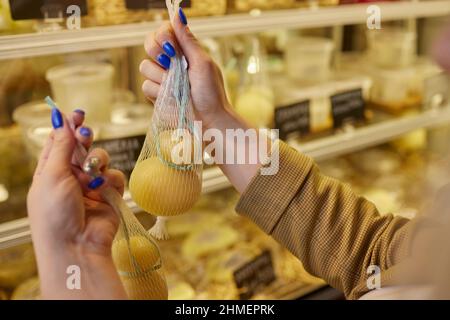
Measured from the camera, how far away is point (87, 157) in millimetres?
674

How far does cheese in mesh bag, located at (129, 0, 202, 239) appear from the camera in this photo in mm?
785

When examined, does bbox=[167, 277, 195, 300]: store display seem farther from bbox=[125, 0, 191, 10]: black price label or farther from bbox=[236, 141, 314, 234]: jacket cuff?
bbox=[125, 0, 191, 10]: black price label

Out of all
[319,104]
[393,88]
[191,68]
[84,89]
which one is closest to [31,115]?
[84,89]

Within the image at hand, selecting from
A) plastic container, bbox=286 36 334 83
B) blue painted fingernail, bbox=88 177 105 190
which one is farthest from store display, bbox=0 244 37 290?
plastic container, bbox=286 36 334 83

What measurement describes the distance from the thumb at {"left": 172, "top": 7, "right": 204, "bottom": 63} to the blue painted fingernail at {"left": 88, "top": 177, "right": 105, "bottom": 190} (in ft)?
0.90

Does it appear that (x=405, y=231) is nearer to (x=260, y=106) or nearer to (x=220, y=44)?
(x=260, y=106)

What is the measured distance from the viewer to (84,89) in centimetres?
129

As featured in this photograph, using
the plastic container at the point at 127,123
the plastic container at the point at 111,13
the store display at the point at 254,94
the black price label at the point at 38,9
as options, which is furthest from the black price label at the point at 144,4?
the store display at the point at 254,94

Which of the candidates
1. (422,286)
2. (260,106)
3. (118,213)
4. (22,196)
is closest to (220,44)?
(260,106)

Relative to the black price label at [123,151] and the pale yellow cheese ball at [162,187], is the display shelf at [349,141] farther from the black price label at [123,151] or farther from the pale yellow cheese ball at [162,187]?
the pale yellow cheese ball at [162,187]

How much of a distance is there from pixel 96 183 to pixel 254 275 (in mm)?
924

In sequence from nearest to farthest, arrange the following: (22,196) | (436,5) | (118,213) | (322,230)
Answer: (118,213)
(322,230)
(22,196)
(436,5)

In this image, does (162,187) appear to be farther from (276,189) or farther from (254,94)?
(254,94)
